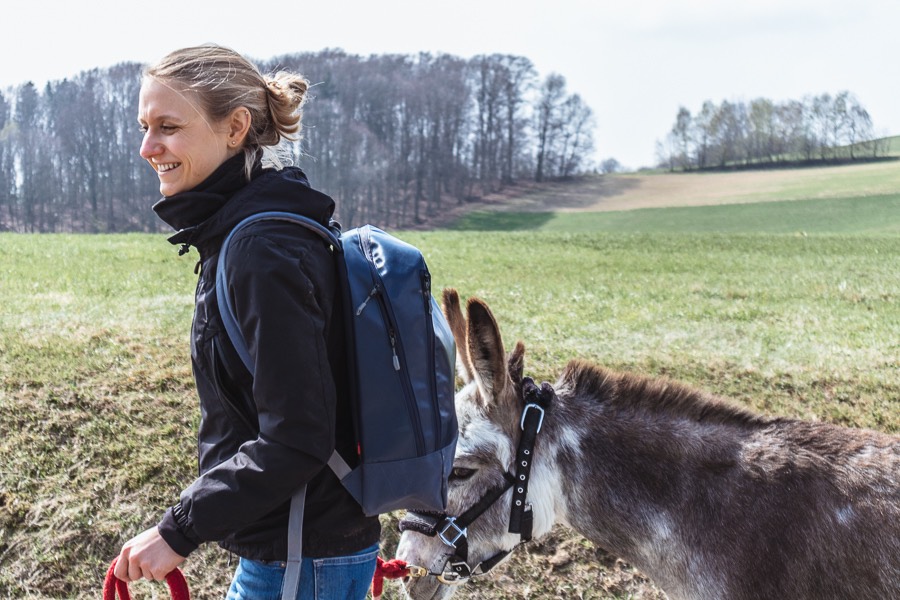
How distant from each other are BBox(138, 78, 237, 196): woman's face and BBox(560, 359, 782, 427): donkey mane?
171cm

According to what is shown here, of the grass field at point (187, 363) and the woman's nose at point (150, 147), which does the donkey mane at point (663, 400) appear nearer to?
the woman's nose at point (150, 147)

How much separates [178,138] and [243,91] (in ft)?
0.73

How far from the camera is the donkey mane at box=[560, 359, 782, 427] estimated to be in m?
3.23

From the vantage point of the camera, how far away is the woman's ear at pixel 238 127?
226cm

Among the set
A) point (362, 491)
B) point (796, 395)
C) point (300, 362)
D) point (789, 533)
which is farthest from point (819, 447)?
point (796, 395)

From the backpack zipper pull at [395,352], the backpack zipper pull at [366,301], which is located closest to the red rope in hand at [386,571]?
the backpack zipper pull at [395,352]

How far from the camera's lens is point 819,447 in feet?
10.1

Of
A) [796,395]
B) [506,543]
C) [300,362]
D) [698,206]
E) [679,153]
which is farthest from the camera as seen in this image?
[679,153]

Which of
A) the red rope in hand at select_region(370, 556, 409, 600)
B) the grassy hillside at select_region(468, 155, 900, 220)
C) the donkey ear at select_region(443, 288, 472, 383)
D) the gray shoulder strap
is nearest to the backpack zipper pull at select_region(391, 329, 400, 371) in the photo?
the gray shoulder strap

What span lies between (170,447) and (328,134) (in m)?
74.5

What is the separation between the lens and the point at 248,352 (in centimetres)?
206

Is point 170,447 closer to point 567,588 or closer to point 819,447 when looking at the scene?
point 567,588

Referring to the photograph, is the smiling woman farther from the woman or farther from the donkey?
the donkey

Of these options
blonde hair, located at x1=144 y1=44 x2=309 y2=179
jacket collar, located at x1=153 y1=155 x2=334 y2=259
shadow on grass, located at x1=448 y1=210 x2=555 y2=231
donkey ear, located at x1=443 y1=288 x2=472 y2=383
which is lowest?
shadow on grass, located at x1=448 y1=210 x2=555 y2=231
